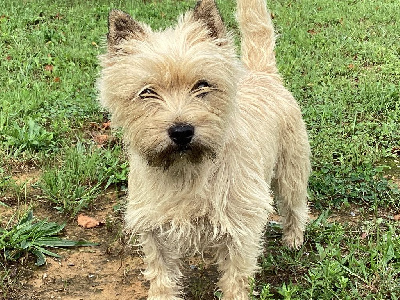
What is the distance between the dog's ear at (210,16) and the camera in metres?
3.14

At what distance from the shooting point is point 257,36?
4.23 metres

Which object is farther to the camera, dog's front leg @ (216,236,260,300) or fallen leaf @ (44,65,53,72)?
fallen leaf @ (44,65,53,72)

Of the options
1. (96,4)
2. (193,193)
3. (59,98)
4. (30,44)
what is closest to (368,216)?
(193,193)

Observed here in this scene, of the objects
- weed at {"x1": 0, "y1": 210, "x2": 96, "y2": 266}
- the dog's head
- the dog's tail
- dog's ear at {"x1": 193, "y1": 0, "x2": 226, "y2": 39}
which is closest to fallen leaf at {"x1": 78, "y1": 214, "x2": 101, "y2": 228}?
weed at {"x1": 0, "y1": 210, "x2": 96, "y2": 266}

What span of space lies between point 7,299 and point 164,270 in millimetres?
1089

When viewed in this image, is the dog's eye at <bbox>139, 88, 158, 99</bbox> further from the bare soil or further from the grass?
the bare soil

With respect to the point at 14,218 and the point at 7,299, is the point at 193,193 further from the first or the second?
the point at 14,218

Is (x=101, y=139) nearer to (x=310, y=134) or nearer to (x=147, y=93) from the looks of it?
(x=310, y=134)

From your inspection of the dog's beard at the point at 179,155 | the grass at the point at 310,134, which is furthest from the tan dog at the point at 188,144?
the grass at the point at 310,134

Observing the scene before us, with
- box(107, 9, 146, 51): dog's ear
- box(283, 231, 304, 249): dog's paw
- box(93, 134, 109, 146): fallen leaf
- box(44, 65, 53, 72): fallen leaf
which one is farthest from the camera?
box(44, 65, 53, 72): fallen leaf

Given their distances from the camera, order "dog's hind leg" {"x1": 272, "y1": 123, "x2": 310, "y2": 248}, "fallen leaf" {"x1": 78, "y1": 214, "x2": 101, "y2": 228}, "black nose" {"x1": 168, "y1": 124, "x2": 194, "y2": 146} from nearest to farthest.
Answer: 1. "black nose" {"x1": 168, "y1": 124, "x2": 194, "y2": 146}
2. "dog's hind leg" {"x1": 272, "y1": 123, "x2": 310, "y2": 248}
3. "fallen leaf" {"x1": 78, "y1": 214, "x2": 101, "y2": 228}

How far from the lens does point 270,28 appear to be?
14.0 ft

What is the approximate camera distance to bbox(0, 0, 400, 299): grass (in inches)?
149

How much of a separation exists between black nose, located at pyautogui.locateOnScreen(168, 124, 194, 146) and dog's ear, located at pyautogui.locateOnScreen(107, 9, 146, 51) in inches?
25.4
